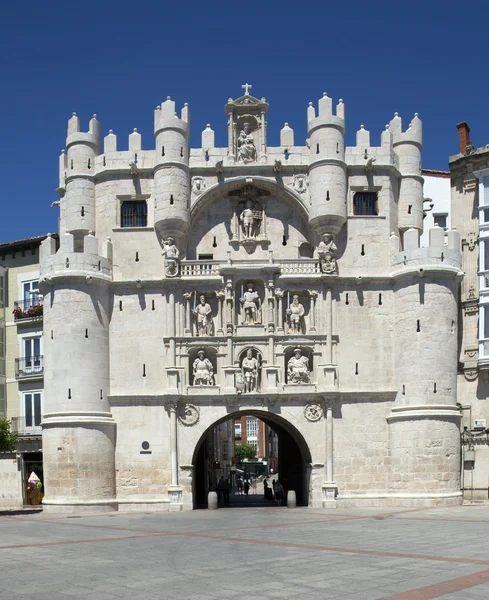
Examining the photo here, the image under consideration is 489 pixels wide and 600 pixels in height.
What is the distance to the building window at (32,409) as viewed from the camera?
157ft

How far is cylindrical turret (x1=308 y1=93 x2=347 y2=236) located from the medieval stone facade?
0.10 m

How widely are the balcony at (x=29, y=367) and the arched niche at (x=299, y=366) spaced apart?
1529 cm

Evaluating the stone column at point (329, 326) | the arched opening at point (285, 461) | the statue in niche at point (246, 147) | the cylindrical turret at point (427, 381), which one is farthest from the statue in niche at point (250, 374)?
the statue in niche at point (246, 147)

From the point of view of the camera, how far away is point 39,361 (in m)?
48.2

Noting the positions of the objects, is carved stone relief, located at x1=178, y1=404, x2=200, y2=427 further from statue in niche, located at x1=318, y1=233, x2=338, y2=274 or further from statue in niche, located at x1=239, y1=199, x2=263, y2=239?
statue in niche, located at x1=318, y1=233, x2=338, y2=274

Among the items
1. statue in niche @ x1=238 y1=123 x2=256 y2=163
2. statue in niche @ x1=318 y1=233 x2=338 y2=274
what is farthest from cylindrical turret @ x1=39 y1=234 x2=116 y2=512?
statue in niche @ x1=318 y1=233 x2=338 y2=274

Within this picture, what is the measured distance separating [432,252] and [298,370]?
339 inches

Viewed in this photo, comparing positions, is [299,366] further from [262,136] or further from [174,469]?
[262,136]

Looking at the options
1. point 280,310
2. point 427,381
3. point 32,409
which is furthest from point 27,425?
point 427,381

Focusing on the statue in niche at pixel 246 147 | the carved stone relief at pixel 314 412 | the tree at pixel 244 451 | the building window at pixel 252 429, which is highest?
the statue in niche at pixel 246 147

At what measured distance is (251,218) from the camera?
140 ft

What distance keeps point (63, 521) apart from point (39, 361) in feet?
51.1

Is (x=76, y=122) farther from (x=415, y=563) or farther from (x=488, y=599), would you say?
(x=488, y=599)

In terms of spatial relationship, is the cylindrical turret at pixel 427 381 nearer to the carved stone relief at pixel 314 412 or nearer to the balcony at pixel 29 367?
the carved stone relief at pixel 314 412
